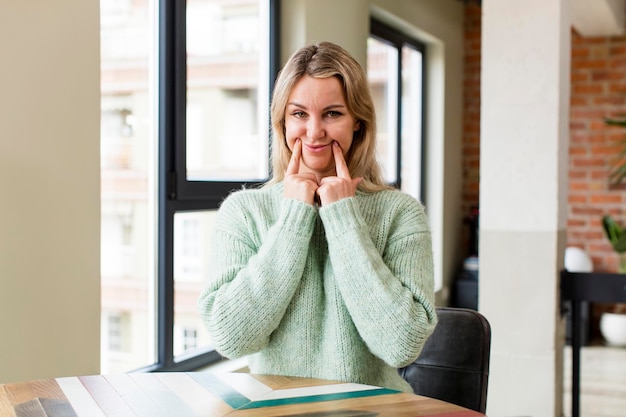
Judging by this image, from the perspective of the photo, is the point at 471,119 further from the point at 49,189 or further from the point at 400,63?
the point at 49,189

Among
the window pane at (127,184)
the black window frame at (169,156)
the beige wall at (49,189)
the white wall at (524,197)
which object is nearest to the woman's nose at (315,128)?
the beige wall at (49,189)

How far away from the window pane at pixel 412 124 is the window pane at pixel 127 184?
303 cm

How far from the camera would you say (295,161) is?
168 cm

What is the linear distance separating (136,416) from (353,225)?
23.2 inches

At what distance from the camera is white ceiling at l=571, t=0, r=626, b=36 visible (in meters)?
4.97

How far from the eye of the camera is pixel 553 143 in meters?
3.09

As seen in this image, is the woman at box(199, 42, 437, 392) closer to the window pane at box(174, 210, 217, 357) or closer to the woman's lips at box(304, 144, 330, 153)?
the woman's lips at box(304, 144, 330, 153)

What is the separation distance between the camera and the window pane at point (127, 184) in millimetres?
2850

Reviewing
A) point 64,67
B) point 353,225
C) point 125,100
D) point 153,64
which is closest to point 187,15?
point 153,64

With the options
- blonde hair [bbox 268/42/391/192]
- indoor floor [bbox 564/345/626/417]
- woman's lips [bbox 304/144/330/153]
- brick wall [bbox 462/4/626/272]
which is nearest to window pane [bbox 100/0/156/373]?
blonde hair [bbox 268/42/391/192]

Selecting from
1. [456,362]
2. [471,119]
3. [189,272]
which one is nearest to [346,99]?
[456,362]

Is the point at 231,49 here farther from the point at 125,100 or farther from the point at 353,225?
the point at 353,225

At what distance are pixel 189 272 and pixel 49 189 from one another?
1238 millimetres

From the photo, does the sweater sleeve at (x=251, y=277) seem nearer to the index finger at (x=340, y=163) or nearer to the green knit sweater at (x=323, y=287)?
the green knit sweater at (x=323, y=287)
